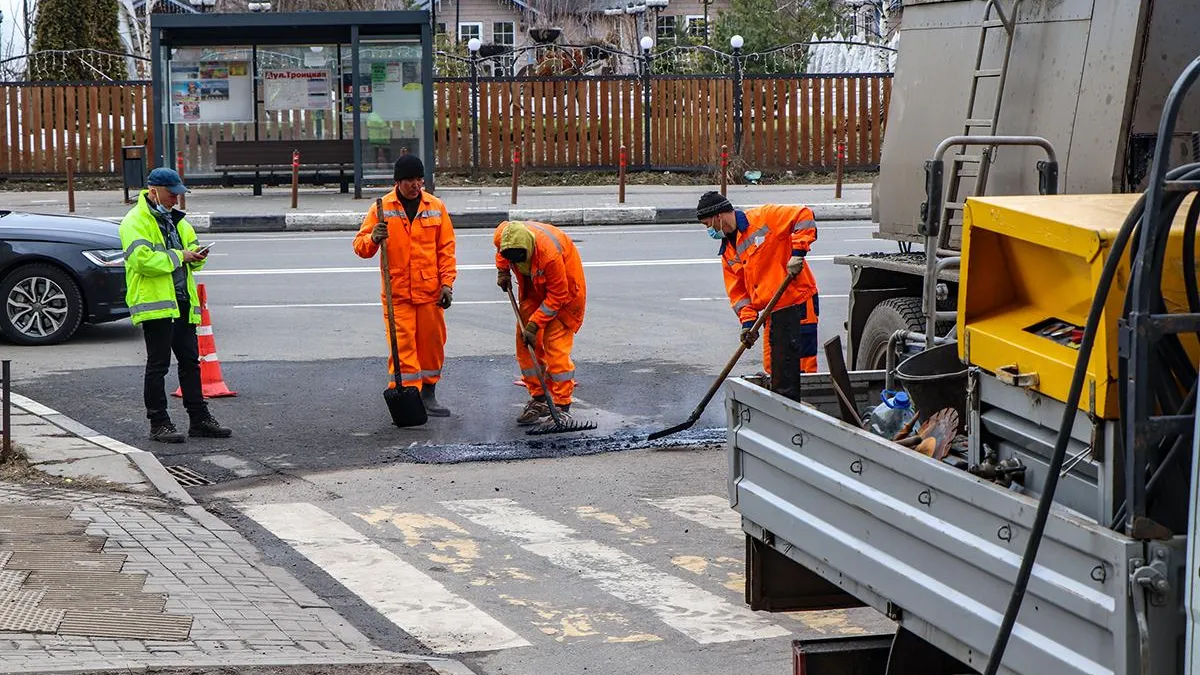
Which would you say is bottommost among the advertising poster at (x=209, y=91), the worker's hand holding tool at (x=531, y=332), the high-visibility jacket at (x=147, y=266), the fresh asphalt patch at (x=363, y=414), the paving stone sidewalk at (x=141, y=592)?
the fresh asphalt patch at (x=363, y=414)

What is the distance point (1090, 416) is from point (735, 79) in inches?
921

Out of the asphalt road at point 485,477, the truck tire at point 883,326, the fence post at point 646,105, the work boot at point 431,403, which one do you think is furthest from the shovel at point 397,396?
the fence post at point 646,105

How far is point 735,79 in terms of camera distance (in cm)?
2638

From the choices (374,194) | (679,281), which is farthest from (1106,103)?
(374,194)

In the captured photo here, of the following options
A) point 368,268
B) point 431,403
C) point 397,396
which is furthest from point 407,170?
point 368,268

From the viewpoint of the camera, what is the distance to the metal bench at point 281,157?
82.5 ft

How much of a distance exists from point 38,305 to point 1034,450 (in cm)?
1044

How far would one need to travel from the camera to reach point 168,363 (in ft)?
31.1

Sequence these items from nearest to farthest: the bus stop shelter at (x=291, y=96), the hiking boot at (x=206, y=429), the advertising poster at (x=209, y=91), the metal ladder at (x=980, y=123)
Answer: the metal ladder at (x=980, y=123) < the hiking boot at (x=206, y=429) < the bus stop shelter at (x=291, y=96) < the advertising poster at (x=209, y=91)

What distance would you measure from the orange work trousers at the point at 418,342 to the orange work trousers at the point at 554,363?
2.02 feet

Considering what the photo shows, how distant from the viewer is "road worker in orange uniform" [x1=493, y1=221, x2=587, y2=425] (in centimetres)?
969

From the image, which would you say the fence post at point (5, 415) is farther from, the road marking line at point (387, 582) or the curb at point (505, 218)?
the curb at point (505, 218)

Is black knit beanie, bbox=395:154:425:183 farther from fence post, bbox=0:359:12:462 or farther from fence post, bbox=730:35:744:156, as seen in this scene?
fence post, bbox=730:35:744:156

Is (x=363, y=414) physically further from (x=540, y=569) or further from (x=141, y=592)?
(x=141, y=592)
